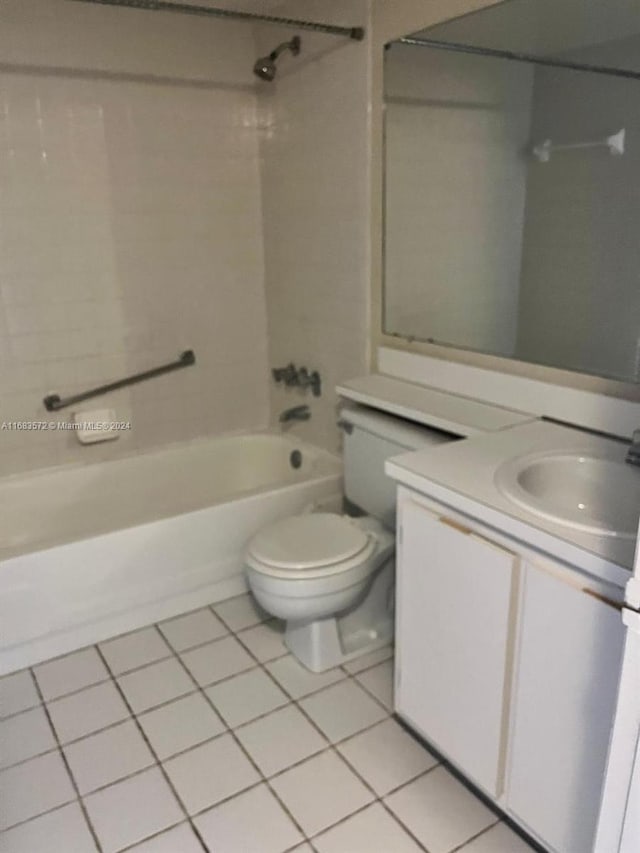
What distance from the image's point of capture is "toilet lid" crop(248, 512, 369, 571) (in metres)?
2.00

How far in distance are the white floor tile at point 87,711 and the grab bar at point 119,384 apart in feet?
3.76

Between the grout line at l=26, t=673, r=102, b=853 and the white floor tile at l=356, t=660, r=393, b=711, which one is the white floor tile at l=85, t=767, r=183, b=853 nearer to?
the grout line at l=26, t=673, r=102, b=853

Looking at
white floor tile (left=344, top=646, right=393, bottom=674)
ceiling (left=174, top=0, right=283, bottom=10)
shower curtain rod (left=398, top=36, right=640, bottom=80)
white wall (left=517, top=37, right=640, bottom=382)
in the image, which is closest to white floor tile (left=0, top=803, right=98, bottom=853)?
white floor tile (left=344, top=646, right=393, bottom=674)

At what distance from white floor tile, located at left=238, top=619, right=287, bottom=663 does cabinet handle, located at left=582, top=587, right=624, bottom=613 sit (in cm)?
125

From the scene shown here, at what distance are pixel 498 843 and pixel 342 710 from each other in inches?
21.8

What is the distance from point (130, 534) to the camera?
88.6 inches

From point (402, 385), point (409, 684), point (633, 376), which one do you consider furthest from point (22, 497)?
point (633, 376)

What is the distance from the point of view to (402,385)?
7.61ft

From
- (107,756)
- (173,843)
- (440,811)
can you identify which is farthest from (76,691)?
(440,811)

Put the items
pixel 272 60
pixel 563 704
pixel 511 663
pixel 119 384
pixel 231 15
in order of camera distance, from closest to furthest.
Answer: pixel 563 704
pixel 511 663
pixel 231 15
pixel 272 60
pixel 119 384

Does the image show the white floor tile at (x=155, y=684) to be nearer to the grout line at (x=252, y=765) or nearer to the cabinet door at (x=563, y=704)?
the grout line at (x=252, y=765)

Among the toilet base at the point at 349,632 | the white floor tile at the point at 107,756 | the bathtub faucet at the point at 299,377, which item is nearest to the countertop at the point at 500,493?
the toilet base at the point at 349,632

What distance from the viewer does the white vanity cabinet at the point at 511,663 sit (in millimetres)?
1242

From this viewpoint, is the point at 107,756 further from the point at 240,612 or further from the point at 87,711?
the point at 240,612
